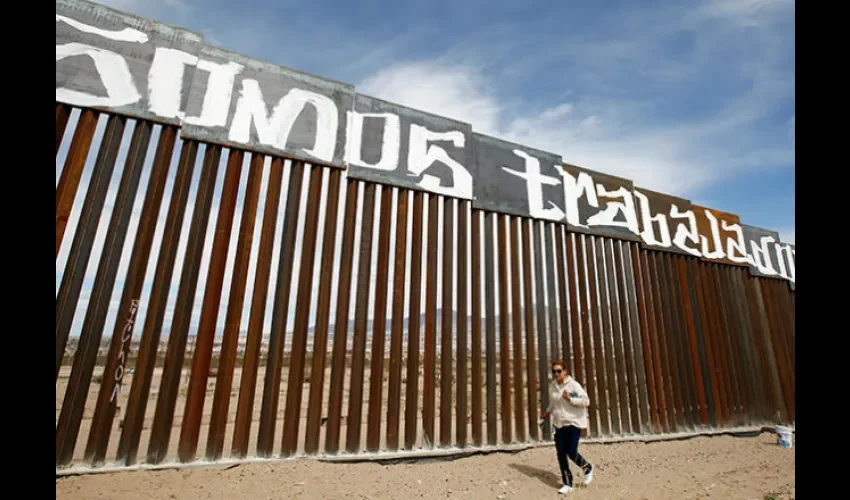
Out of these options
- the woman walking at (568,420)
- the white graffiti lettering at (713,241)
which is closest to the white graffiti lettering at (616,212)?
the white graffiti lettering at (713,241)

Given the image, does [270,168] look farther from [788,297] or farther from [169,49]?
[788,297]

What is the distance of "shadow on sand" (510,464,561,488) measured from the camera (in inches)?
208

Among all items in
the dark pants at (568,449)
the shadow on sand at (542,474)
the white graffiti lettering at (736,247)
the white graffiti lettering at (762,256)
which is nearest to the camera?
the dark pants at (568,449)

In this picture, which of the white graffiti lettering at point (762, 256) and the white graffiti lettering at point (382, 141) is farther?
the white graffiti lettering at point (762, 256)

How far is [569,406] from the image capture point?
207 inches

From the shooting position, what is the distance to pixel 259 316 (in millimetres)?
4957

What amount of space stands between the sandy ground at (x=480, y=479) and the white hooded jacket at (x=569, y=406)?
0.82 meters

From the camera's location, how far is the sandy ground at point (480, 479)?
409 centimetres

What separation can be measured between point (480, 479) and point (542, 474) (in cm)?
96

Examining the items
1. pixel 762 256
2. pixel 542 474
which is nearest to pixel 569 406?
pixel 542 474

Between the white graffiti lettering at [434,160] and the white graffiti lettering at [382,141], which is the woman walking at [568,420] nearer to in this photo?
the white graffiti lettering at [434,160]

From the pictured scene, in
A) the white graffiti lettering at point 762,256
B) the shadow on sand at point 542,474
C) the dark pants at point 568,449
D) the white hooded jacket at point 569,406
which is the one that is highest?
the white graffiti lettering at point 762,256

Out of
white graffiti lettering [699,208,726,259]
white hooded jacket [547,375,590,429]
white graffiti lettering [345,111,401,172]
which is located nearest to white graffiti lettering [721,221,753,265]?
white graffiti lettering [699,208,726,259]
